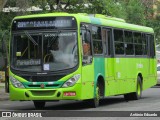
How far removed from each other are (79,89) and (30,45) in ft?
6.94

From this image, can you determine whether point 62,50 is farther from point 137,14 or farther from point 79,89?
point 137,14

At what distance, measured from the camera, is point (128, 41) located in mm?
22219

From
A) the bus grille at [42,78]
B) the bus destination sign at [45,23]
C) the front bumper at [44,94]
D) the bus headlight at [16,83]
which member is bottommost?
the front bumper at [44,94]

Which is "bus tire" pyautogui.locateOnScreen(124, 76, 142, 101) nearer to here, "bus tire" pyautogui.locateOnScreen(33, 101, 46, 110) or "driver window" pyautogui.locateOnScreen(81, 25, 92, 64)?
"bus tire" pyautogui.locateOnScreen(33, 101, 46, 110)

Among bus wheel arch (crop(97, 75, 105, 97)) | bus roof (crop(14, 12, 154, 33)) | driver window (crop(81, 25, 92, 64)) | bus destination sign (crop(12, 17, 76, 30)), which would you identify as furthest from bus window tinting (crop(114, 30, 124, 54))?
bus destination sign (crop(12, 17, 76, 30))

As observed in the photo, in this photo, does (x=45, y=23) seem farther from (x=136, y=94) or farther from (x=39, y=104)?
(x=136, y=94)

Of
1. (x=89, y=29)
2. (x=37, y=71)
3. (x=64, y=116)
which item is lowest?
(x=64, y=116)

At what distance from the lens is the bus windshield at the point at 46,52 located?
17297mm

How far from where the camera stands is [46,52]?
17469 mm

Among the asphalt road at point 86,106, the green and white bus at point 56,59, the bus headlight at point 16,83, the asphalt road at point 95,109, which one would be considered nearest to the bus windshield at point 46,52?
the green and white bus at point 56,59

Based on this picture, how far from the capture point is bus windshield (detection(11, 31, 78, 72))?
1730cm

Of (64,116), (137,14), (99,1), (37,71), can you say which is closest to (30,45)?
(37,71)

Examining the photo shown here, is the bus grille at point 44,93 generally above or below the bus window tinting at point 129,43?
below

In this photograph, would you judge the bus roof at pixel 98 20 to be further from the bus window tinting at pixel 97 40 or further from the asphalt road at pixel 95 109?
the asphalt road at pixel 95 109
